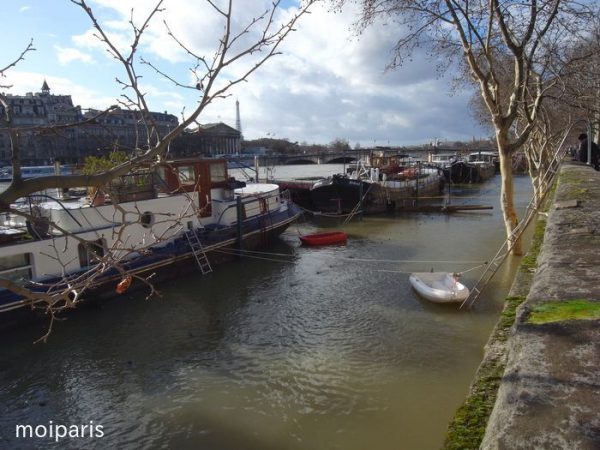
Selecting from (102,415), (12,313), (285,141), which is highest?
(285,141)

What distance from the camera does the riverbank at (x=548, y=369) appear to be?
2193 mm

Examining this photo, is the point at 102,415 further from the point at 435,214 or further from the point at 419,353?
the point at 435,214

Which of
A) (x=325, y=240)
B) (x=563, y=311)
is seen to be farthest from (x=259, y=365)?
(x=325, y=240)

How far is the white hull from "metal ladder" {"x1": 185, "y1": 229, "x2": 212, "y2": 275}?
26.8 ft

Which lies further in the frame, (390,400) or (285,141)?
(285,141)

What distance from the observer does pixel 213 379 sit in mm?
10305

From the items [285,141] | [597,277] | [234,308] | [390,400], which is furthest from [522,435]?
[285,141]

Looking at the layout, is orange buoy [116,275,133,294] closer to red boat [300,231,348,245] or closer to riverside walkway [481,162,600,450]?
riverside walkway [481,162,600,450]

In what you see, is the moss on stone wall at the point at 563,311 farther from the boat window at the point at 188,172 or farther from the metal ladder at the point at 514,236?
the boat window at the point at 188,172

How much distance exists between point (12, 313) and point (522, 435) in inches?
563

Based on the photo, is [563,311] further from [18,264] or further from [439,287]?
[18,264]

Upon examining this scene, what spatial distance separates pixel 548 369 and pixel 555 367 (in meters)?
0.04

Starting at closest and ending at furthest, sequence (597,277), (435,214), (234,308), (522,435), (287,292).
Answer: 1. (522,435)
2. (597,277)
3. (234,308)
4. (287,292)
5. (435,214)

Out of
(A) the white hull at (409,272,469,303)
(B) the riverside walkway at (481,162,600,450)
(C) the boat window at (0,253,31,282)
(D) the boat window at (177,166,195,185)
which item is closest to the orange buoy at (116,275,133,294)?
(B) the riverside walkway at (481,162,600,450)
